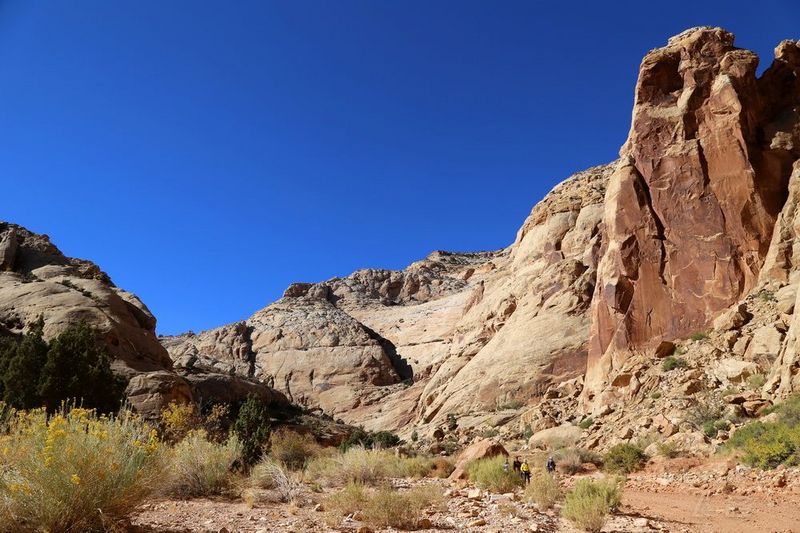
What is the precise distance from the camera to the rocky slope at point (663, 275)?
21875 millimetres

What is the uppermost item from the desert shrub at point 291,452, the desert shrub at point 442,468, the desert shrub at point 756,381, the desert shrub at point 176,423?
the desert shrub at point 756,381

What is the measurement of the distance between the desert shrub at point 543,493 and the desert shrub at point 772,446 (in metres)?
5.44

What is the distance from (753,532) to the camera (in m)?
8.80

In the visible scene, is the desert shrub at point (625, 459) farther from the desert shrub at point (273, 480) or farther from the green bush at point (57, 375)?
the green bush at point (57, 375)

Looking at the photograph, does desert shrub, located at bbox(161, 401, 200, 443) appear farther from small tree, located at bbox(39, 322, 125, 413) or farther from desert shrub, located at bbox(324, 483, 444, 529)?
desert shrub, located at bbox(324, 483, 444, 529)

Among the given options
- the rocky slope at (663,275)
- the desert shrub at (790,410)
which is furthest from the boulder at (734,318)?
the desert shrub at (790,410)

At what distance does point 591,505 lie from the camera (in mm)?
9211

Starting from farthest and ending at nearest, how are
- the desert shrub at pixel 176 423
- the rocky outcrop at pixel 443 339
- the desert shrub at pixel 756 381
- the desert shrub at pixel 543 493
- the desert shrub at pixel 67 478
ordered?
the rocky outcrop at pixel 443 339 < the desert shrub at pixel 176 423 < the desert shrub at pixel 756 381 < the desert shrub at pixel 543 493 < the desert shrub at pixel 67 478

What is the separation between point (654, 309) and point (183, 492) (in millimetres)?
23490

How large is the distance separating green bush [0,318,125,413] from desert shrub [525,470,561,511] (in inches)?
606

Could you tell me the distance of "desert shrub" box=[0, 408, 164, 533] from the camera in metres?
6.36

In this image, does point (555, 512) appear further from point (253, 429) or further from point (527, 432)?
point (527, 432)

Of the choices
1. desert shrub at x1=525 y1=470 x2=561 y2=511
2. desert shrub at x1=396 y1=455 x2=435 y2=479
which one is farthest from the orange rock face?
desert shrub at x1=525 y1=470 x2=561 y2=511

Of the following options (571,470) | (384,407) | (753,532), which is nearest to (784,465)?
(753,532)
